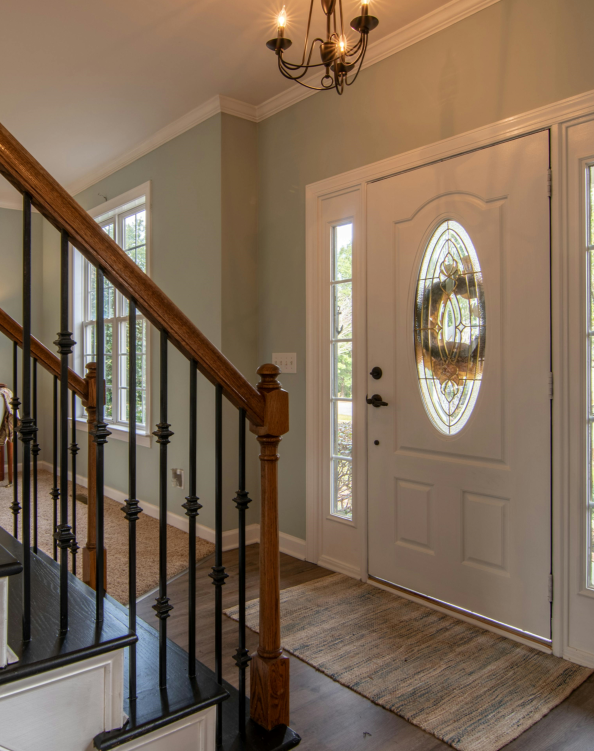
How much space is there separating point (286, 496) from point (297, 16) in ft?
8.58

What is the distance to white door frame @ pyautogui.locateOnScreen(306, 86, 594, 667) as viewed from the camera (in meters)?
2.24

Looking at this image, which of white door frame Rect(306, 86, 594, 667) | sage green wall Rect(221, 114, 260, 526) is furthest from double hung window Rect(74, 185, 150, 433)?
white door frame Rect(306, 86, 594, 667)

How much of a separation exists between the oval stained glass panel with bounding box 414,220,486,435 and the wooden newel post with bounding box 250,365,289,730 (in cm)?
133

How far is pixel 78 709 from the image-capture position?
119 centimetres

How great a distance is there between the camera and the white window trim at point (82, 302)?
436 centimetres

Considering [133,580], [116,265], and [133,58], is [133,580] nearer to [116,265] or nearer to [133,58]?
[116,265]

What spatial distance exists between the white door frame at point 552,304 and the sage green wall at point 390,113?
7cm

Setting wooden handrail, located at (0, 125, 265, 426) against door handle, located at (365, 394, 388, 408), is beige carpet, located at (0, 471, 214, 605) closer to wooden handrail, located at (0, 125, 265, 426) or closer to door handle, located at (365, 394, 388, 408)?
door handle, located at (365, 394, 388, 408)

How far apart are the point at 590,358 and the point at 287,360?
1793mm

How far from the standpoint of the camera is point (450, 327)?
267cm

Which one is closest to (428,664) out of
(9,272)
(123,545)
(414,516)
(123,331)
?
(414,516)

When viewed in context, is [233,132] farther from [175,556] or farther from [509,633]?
[509,633]

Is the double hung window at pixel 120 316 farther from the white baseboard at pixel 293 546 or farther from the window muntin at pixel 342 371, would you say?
the window muntin at pixel 342 371

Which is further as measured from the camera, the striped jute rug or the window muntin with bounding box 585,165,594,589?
the window muntin with bounding box 585,165,594,589
